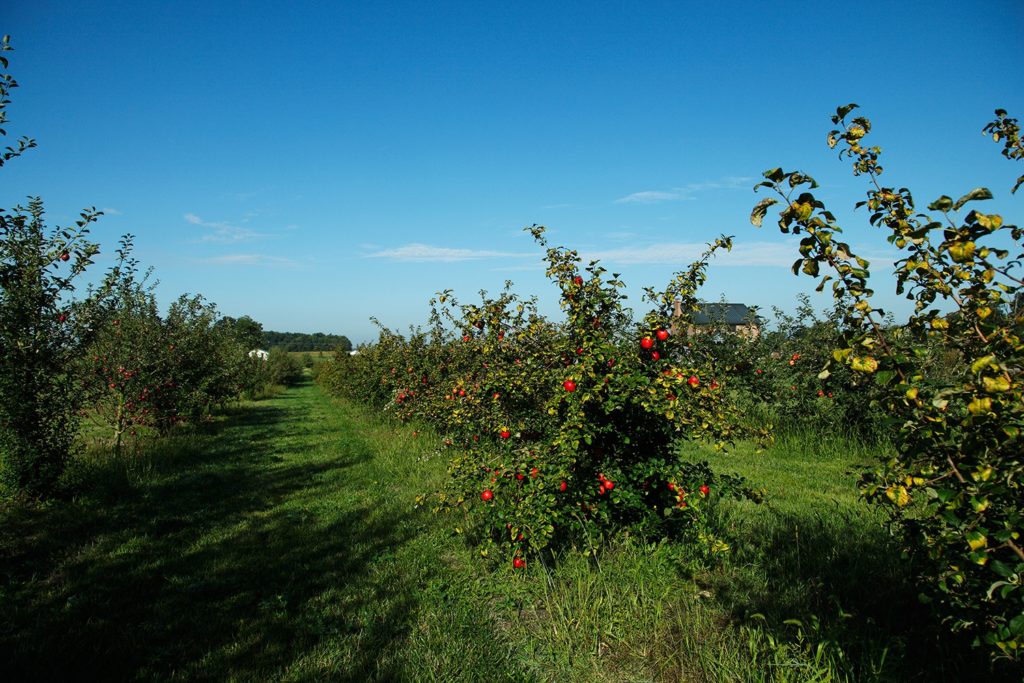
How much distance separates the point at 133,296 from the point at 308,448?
444 cm

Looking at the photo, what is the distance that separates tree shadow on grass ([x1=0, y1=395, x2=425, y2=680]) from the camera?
3.21m

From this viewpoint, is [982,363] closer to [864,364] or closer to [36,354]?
[864,364]

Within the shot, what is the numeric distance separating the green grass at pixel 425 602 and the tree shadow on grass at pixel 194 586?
2 centimetres

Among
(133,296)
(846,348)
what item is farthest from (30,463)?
(846,348)

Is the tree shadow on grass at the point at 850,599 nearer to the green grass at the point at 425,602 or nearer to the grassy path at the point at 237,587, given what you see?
the green grass at the point at 425,602

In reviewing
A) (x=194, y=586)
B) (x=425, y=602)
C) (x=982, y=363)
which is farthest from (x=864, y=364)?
(x=194, y=586)

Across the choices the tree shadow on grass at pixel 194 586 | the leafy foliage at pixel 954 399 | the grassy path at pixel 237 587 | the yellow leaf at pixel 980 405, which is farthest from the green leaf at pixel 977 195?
the tree shadow on grass at pixel 194 586

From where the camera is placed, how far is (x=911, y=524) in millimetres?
1981

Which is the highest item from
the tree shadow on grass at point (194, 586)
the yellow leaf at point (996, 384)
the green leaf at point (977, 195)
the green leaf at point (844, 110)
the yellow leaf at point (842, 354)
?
the green leaf at point (844, 110)

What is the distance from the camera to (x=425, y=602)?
3854mm

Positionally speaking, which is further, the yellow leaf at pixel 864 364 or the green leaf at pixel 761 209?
the green leaf at pixel 761 209

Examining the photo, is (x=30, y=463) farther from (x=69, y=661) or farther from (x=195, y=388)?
(x=195, y=388)

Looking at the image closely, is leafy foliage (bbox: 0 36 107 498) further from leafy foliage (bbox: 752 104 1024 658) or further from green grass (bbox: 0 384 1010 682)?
leafy foliage (bbox: 752 104 1024 658)

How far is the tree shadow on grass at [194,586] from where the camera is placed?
3207 millimetres
